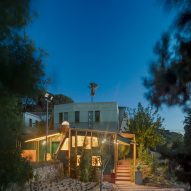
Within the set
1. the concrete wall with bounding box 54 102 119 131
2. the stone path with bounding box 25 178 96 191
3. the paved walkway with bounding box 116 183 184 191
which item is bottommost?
the paved walkway with bounding box 116 183 184 191

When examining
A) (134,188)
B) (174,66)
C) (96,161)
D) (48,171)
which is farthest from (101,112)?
(174,66)

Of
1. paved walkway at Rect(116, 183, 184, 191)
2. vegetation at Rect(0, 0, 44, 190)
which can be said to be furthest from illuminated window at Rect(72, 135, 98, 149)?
vegetation at Rect(0, 0, 44, 190)

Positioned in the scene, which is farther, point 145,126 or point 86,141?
point 145,126

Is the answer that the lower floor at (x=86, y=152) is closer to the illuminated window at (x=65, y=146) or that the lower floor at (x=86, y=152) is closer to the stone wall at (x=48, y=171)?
the illuminated window at (x=65, y=146)

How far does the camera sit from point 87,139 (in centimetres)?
2547

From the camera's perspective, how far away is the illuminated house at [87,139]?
922 inches

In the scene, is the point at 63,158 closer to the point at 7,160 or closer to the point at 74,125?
the point at 7,160

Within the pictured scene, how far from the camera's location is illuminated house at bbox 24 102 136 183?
23.4m

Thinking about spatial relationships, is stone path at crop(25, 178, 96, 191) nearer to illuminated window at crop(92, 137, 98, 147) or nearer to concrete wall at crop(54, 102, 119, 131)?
illuminated window at crop(92, 137, 98, 147)

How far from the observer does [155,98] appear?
15.8 feet

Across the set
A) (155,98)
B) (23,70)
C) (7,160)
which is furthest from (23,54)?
(155,98)

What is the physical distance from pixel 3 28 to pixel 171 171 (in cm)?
442

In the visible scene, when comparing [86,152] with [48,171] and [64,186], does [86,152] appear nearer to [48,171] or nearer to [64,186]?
[48,171]

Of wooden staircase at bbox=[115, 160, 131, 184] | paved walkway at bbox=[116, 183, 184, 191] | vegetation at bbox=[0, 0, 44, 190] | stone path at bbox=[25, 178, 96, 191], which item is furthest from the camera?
wooden staircase at bbox=[115, 160, 131, 184]
